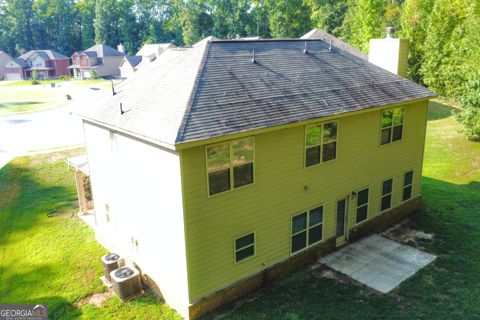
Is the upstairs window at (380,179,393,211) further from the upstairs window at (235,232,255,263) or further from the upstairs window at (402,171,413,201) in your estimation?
the upstairs window at (235,232,255,263)

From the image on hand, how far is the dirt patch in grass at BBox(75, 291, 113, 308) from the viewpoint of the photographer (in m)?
10.9

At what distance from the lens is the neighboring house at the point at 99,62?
80.4m

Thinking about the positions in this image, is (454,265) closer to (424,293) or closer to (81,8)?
(424,293)

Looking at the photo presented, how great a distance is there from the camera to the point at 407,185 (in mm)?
15852

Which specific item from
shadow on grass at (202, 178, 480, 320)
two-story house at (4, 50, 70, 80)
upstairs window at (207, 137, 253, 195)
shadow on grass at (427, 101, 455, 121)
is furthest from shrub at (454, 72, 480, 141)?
two-story house at (4, 50, 70, 80)

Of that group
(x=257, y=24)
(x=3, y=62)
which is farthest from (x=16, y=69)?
(x=257, y=24)

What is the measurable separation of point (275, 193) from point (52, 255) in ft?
28.1

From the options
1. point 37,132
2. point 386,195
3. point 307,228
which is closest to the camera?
point 307,228

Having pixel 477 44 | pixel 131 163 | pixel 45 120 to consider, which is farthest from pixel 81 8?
pixel 131 163

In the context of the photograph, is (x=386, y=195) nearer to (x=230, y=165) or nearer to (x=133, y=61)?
(x=230, y=165)

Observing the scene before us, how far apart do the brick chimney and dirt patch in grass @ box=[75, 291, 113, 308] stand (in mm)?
13905

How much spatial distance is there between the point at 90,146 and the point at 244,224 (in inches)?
263

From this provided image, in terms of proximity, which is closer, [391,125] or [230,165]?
[230,165]

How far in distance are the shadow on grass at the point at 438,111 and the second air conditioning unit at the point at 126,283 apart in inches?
1157
